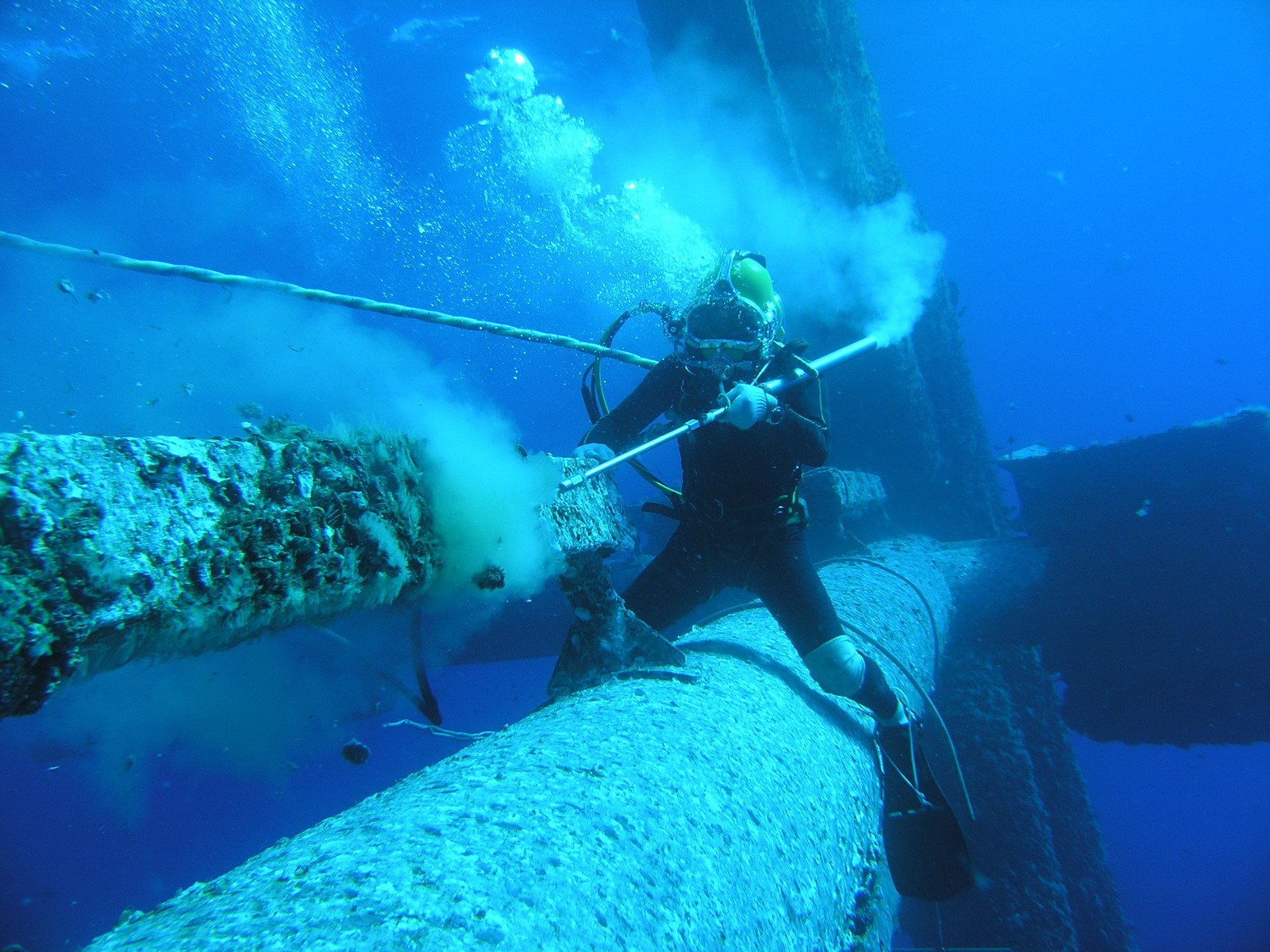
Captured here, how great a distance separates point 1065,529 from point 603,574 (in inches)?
224

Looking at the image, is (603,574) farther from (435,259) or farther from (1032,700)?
(435,259)

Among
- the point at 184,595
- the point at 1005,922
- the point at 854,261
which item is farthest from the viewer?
the point at 854,261

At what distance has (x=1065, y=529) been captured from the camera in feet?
18.5

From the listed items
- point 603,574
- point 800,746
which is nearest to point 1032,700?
point 800,746

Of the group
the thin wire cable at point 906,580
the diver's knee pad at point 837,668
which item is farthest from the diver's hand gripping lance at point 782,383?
the thin wire cable at point 906,580

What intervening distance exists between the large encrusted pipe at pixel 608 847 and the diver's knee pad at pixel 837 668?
32 centimetres

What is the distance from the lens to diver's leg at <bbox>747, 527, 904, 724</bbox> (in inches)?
100

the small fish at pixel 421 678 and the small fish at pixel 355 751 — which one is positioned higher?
the small fish at pixel 421 678

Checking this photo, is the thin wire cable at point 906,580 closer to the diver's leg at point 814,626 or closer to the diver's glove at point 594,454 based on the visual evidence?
the diver's leg at point 814,626

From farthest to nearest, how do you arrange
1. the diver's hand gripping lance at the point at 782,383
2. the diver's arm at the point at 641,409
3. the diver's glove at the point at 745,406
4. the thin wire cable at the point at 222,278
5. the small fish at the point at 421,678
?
the diver's arm at the point at 641,409 → the diver's glove at the point at 745,406 → the diver's hand gripping lance at the point at 782,383 → the small fish at the point at 421,678 → the thin wire cable at the point at 222,278

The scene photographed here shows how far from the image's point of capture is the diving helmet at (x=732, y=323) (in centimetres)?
317

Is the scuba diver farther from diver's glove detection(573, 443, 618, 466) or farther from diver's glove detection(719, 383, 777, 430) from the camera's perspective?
diver's glove detection(573, 443, 618, 466)

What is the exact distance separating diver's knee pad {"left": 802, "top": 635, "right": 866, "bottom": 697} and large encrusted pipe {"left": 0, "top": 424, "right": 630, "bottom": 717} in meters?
1.90

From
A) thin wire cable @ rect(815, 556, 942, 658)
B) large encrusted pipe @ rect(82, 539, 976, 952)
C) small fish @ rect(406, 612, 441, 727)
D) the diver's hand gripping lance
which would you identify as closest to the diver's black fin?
large encrusted pipe @ rect(82, 539, 976, 952)
